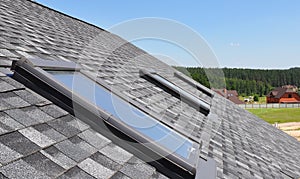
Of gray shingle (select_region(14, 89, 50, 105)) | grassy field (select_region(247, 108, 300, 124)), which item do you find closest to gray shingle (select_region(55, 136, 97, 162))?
gray shingle (select_region(14, 89, 50, 105))

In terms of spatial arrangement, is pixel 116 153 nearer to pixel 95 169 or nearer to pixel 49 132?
pixel 95 169

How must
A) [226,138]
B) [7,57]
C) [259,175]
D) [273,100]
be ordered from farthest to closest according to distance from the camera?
[273,100] < [226,138] < [259,175] < [7,57]

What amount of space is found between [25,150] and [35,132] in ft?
0.86

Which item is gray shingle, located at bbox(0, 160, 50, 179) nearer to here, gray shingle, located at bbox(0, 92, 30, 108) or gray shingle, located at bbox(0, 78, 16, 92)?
gray shingle, located at bbox(0, 92, 30, 108)

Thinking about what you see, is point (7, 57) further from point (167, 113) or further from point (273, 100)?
point (273, 100)

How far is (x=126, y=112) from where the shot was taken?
10.8 feet

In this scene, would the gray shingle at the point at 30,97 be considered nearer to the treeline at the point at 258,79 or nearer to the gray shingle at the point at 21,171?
the gray shingle at the point at 21,171

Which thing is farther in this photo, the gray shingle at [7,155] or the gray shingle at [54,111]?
the gray shingle at [54,111]

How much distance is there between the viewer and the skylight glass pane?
2838 millimetres

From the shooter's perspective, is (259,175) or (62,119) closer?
(62,119)

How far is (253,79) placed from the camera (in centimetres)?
11900

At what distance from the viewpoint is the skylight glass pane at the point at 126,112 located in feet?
9.31

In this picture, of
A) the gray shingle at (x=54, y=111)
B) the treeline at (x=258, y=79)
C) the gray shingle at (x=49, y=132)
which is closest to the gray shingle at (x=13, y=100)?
the gray shingle at (x=54, y=111)

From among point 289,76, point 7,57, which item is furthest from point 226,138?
point 289,76
